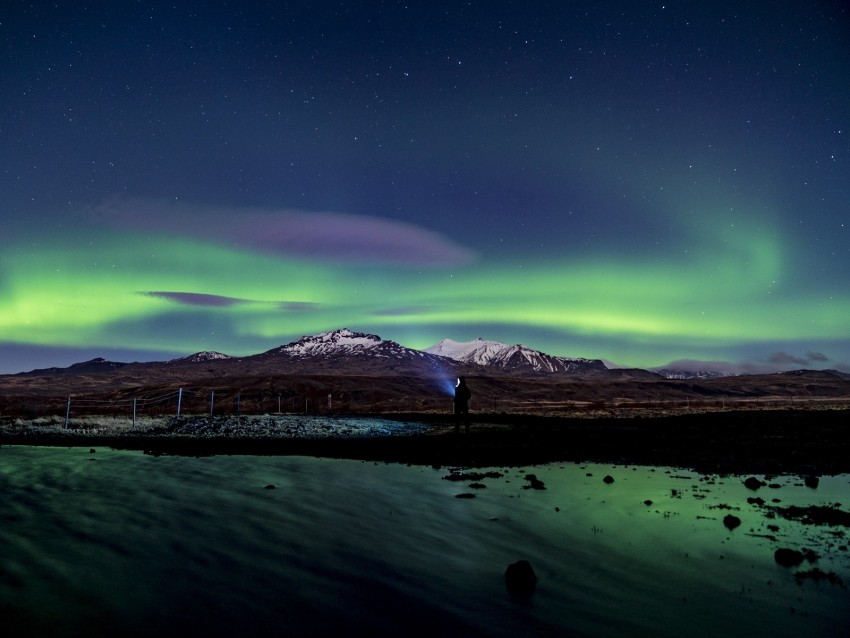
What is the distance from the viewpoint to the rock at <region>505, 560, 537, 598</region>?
9966 mm

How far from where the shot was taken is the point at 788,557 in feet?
38.3

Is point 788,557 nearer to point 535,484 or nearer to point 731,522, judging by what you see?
point 731,522

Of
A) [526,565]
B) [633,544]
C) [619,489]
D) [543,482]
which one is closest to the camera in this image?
[526,565]

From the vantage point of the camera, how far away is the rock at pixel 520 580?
9.97 meters

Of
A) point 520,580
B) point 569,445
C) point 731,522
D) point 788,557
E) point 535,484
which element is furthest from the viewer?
point 569,445

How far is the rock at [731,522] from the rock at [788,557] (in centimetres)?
297

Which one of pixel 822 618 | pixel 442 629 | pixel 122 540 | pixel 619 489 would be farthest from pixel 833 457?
pixel 122 540

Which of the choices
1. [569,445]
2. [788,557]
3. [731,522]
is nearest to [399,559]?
[788,557]

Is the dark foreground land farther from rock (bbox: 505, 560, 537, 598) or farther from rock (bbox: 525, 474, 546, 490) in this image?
rock (bbox: 505, 560, 537, 598)

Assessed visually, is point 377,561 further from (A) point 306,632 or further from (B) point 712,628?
(B) point 712,628

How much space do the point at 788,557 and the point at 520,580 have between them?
613cm

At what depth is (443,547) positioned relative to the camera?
12875 mm

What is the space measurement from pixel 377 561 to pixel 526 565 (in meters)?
3.18

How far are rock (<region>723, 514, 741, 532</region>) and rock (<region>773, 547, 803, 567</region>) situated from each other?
2968 mm
